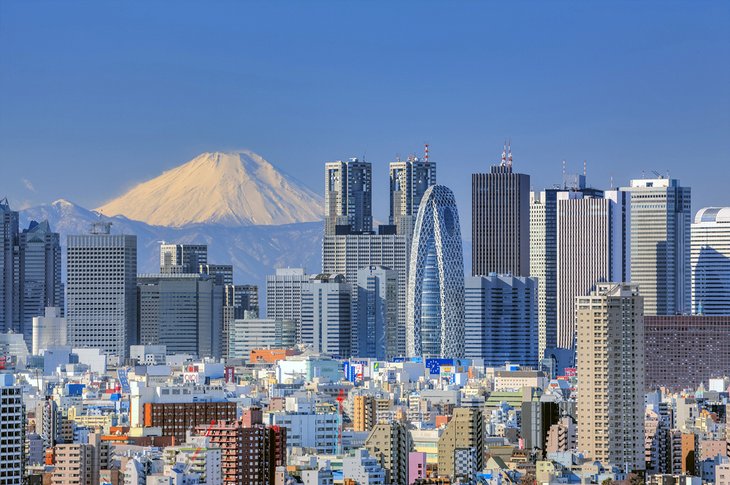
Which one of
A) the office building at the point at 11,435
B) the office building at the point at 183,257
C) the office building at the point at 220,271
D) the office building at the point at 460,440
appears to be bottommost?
the office building at the point at 460,440

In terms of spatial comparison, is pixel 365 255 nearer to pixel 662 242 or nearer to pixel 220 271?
pixel 220 271

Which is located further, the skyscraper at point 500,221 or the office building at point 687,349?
the skyscraper at point 500,221

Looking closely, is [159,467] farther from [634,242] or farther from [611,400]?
[634,242]

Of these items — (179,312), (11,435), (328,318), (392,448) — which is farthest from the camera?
(328,318)

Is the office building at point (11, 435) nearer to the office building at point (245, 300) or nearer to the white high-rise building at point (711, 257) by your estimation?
the white high-rise building at point (711, 257)

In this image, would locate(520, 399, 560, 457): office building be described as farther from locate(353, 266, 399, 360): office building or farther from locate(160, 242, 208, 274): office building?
locate(160, 242, 208, 274): office building

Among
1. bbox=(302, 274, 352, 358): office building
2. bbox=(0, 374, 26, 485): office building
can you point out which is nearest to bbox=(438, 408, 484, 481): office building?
bbox=(0, 374, 26, 485): office building

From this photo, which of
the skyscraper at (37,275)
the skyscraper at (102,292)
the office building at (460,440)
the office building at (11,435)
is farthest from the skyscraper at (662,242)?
the office building at (11,435)

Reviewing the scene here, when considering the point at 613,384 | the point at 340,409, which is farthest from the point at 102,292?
the point at 613,384
